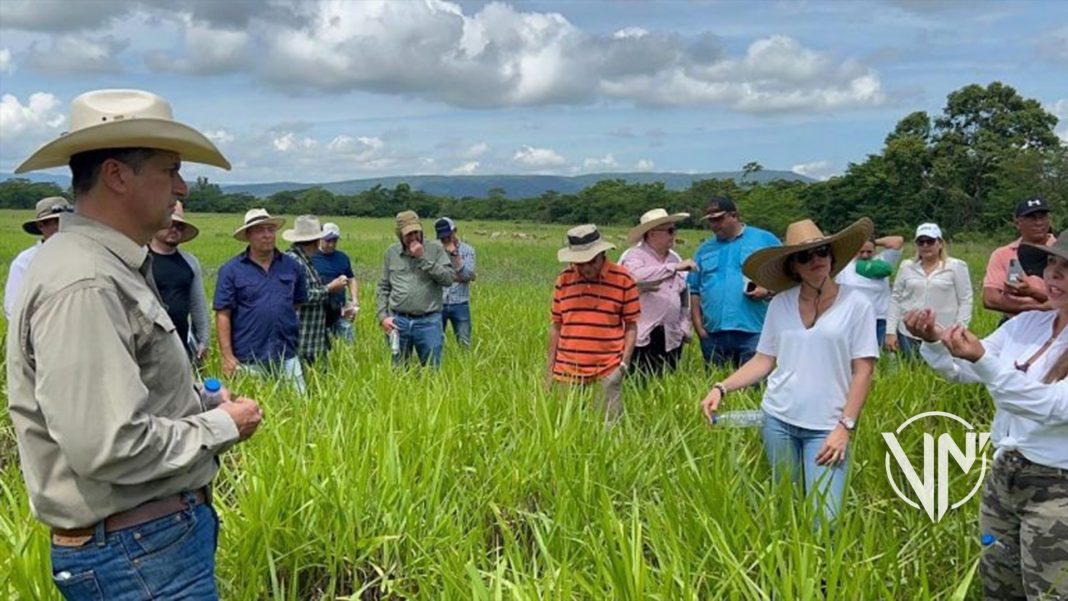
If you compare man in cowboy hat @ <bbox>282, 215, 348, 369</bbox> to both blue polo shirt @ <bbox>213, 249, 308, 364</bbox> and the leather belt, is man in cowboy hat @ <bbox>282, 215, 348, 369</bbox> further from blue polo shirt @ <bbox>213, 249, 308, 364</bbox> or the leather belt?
the leather belt

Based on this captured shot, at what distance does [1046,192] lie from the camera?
3231 centimetres

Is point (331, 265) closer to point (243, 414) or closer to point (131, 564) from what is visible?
point (243, 414)

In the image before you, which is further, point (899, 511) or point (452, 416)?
point (452, 416)

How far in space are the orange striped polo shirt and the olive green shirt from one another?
1.70 meters

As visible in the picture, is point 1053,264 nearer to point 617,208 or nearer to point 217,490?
point 217,490

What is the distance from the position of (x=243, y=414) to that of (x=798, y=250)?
87.6 inches

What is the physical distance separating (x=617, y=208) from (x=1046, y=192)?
37447 mm

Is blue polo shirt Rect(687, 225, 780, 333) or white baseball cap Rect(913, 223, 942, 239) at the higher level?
white baseball cap Rect(913, 223, 942, 239)

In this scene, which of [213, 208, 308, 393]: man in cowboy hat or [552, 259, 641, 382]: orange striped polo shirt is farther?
[213, 208, 308, 393]: man in cowboy hat

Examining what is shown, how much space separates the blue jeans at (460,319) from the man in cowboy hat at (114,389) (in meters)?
5.29

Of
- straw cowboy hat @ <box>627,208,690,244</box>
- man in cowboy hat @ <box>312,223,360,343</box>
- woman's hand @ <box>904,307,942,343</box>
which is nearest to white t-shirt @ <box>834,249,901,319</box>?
straw cowboy hat @ <box>627,208,690,244</box>

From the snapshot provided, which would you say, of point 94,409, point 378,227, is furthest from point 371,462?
point 378,227

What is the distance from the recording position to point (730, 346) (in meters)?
5.60

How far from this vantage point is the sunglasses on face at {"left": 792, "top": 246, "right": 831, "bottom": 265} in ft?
10.6
